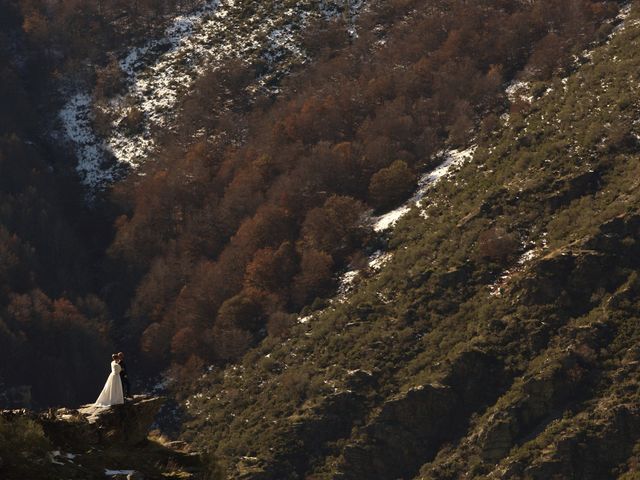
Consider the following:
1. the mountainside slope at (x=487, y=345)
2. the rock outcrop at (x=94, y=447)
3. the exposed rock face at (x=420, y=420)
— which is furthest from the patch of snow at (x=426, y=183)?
the rock outcrop at (x=94, y=447)

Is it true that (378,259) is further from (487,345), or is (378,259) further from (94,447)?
(94,447)

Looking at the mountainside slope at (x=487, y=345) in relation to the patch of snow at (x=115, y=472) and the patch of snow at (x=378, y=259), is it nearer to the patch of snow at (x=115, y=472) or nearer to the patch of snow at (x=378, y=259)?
the patch of snow at (x=378, y=259)

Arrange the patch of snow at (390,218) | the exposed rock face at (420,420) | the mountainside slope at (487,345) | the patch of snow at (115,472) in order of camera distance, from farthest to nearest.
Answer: the patch of snow at (390,218) < the exposed rock face at (420,420) < the mountainside slope at (487,345) < the patch of snow at (115,472)

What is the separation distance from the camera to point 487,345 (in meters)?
72.5

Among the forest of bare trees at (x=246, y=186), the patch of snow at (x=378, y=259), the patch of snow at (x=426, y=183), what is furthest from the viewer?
the forest of bare trees at (x=246, y=186)

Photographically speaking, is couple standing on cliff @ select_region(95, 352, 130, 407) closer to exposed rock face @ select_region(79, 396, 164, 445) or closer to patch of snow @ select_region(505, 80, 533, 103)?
exposed rock face @ select_region(79, 396, 164, 445)

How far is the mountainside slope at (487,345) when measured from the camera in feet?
217

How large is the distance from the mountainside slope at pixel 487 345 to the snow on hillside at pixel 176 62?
1487 inches

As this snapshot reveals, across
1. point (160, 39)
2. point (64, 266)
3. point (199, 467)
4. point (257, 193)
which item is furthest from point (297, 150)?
point (199, 467)

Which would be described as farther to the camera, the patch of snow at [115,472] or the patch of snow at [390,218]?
the patch of snow at [390,218]

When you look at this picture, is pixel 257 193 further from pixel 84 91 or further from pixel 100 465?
pixel 100 465

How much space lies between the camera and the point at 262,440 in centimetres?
7419

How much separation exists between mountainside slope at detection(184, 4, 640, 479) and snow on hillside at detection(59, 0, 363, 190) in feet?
124

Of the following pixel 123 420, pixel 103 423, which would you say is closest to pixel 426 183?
pixel 123 420
